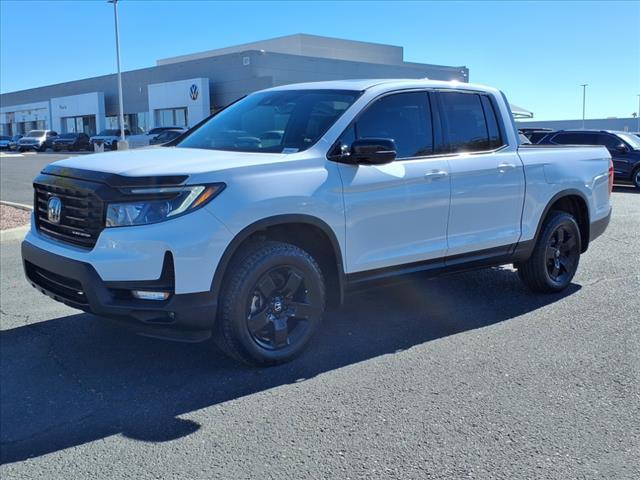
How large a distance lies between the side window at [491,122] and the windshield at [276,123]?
153 centimetres

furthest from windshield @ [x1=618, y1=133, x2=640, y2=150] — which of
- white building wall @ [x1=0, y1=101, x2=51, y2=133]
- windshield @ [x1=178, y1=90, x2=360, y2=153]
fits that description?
white building wall @ [x1=0, y1=101, x2=51, y2=133]

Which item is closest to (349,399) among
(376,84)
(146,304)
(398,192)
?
(146,304)

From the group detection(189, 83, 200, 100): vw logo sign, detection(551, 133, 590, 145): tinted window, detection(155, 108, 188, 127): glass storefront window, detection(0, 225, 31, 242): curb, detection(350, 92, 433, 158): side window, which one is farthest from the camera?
detection(155, 108, 188, 127): glass storefront window

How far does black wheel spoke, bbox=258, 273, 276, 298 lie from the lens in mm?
4387

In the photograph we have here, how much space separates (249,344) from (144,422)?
2.85ft

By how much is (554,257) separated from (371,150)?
294cm

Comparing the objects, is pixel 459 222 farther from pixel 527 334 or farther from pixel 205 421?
pixel 205 421

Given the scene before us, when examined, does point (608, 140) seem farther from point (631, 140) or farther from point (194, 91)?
point (194, 91)

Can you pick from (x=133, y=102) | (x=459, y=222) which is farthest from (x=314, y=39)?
(x=459, y=222)

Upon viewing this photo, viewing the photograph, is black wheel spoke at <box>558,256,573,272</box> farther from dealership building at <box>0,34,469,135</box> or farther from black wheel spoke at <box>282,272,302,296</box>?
dealership building at <box>0,34,469,135</box>

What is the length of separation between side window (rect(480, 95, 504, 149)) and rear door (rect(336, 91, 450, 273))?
2.53ft

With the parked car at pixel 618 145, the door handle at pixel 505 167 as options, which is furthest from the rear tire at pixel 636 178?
the door handle at pixel 505 167

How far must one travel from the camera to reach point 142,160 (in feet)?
14.5

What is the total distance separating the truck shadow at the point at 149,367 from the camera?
372 centimetres
